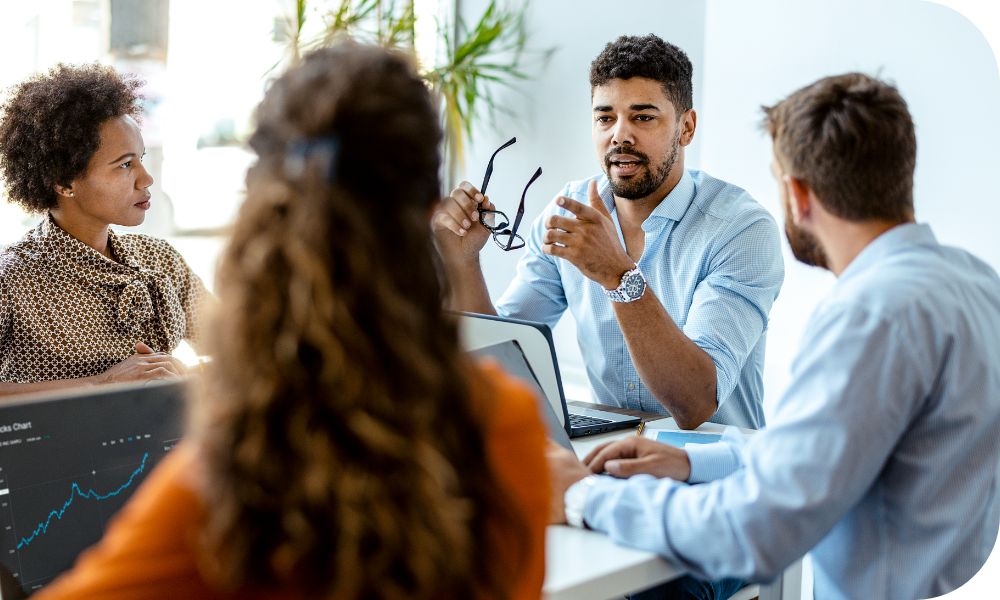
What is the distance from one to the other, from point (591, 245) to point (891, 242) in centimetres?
79

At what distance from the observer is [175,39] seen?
12.6 ft

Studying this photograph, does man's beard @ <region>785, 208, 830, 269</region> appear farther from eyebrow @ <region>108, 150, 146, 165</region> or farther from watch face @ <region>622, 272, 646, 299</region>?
eyebrow @ <region>108, 150, 146, 165</region>

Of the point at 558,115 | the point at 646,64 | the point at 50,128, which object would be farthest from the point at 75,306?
the point at 558,115

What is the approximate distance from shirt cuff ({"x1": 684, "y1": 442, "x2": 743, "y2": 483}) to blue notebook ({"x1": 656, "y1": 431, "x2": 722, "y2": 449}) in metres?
0.22

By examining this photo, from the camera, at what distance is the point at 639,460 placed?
143 centimetres

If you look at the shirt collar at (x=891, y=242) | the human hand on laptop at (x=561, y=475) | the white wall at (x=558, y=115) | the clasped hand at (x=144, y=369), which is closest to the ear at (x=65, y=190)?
the clasped hand at (x=144, y=369)

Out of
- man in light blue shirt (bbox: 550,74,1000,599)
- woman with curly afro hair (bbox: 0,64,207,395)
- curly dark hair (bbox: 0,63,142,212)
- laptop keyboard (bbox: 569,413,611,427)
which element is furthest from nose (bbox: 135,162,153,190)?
man in light blue shirt (bbox: 550,74,1000,599)

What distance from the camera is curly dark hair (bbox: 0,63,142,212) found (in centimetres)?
225

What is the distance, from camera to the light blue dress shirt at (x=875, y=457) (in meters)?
1.14

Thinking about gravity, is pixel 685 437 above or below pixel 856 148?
below

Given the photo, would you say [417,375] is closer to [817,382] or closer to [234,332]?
[234,332]

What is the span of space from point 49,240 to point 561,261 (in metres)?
1.21

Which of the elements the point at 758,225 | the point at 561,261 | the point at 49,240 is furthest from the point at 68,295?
the point at 758,225

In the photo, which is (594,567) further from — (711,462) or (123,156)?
(123,156)
